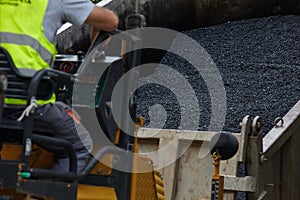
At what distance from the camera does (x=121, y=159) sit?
3.71 m

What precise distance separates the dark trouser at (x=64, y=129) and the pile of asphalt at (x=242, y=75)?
2.93m

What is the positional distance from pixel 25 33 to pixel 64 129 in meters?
0.46

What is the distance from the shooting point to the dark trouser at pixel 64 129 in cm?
341

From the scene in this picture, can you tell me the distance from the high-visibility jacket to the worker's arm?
0.22 meters

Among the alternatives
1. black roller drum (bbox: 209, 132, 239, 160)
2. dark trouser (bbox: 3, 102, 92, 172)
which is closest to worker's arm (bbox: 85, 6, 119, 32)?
dark trouser (bbox: 3, 102, 92, 172)

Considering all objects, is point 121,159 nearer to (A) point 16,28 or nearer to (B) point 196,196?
(A) point 16,28

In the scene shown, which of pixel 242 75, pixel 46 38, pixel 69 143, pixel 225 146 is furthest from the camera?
pixel 242 75

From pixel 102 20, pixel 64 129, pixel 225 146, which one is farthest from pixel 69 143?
pixel 225 146

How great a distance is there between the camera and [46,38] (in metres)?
3.54

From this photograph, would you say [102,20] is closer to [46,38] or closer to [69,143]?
[46,38]

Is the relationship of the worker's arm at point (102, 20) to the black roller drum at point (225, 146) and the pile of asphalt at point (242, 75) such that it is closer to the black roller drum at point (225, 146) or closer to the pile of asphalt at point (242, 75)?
the black roller drum at point (225, 146)

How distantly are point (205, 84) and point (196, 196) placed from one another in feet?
9.47

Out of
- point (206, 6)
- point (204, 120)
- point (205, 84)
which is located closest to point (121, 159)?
point (204, 120)

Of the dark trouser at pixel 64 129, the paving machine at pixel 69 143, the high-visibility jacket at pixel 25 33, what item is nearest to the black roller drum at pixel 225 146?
the paving machine at pixel 69 143
